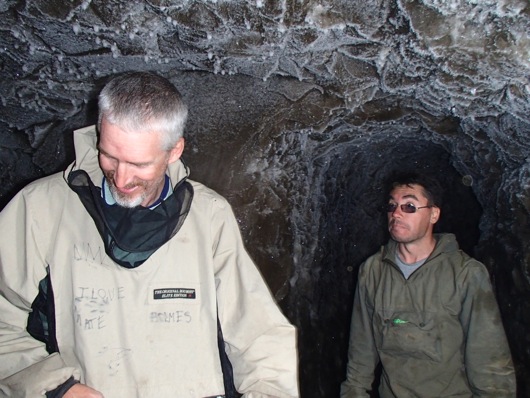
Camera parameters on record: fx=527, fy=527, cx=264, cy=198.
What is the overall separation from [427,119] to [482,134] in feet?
1.20

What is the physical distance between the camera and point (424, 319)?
111 inches

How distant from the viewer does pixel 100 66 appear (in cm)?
284

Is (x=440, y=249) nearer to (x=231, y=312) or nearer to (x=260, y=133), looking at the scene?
(x=260, y=133)

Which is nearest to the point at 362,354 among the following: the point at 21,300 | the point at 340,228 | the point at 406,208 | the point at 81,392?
the point at 406,208

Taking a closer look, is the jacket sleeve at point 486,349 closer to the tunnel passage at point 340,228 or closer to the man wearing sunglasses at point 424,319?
the man wearing sunglasses at point 424,319

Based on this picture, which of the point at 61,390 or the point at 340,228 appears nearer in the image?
the point at 61,390

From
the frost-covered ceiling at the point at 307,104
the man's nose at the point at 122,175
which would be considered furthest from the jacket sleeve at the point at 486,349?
the man's nose at the point at 122,175

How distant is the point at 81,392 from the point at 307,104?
2212 mm

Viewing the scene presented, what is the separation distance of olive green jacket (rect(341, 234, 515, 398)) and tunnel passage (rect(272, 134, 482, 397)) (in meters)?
1.20

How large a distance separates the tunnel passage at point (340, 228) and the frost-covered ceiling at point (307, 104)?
0.09ft

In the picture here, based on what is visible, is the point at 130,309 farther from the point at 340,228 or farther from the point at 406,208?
the point at 340,228

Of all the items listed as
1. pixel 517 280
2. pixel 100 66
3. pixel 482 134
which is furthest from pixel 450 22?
pixel 517 280

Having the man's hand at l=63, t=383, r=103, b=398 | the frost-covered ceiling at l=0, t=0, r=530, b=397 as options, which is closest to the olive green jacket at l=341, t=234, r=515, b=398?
the frost-covered ceiling at l=0, t=0, r=530, b=397

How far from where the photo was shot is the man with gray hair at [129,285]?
1.58 m
